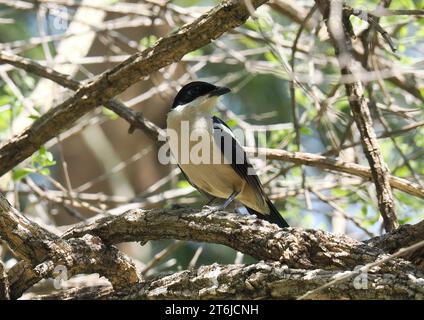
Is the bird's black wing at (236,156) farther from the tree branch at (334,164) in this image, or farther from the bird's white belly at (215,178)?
the tree branch at (334,164)

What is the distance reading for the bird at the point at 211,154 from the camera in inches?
229

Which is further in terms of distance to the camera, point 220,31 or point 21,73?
point 21,73

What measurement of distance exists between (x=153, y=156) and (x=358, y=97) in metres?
5.94

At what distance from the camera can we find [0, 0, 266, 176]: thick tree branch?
4.43 m

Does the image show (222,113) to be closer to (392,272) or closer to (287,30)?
(287,30)

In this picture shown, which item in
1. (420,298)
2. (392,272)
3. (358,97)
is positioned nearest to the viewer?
(420,298)

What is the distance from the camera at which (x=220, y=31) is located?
4.48 meters

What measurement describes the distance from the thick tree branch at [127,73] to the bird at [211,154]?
102 centimetres

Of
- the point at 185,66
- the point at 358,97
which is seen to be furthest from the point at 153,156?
the point at 358,97

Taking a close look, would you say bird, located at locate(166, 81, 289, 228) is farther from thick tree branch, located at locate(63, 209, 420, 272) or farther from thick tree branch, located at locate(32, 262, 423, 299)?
thick tree branch, located at locate(32, 262, 423, 299)

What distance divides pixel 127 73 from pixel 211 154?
1306 mm

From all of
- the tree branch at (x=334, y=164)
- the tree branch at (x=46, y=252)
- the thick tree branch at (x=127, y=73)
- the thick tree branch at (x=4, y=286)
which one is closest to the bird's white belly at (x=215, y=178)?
the tree branch at (x=334, y=164)

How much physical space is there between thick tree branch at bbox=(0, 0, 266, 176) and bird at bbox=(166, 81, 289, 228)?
3.35ft

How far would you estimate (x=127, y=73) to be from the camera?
4848 mm
